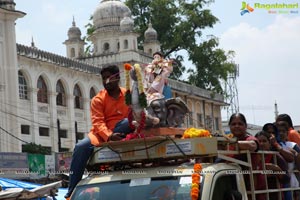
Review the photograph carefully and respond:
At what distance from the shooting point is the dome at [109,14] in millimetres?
42781

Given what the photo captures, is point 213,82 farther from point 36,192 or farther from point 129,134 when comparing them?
point 129,134

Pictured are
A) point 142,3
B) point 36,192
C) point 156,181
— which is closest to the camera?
point 156,181

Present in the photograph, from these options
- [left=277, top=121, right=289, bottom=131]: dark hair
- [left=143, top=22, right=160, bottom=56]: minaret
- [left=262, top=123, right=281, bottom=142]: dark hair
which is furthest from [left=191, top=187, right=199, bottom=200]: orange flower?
[left=143, top=22, right=160, bottom=56]: minaret

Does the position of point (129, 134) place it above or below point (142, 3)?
below

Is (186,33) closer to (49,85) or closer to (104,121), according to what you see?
(49,85)

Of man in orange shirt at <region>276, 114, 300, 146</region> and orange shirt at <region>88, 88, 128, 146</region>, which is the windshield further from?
man in orange shirt at <region>276, 114, 300, 146</region>

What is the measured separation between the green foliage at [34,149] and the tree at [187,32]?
16.3 m

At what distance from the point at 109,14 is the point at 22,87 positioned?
12513 mm

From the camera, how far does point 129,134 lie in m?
6.61

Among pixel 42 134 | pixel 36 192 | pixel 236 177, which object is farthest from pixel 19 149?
pixel 236 177

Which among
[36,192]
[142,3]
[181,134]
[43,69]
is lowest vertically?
[36,192]

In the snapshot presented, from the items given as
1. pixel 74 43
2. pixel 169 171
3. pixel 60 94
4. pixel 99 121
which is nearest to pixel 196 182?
pixel 169 171

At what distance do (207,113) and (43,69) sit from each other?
1783cm

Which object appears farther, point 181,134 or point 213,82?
point 213,82
